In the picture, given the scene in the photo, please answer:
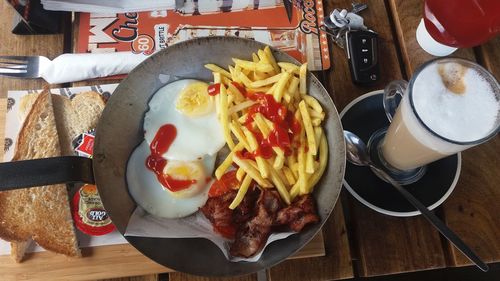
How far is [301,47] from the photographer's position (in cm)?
148

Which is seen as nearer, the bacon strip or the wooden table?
the bacon strip

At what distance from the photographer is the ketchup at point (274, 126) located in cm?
116

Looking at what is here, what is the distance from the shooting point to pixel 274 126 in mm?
1167

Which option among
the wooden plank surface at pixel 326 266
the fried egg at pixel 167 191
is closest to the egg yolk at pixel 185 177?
the fried egg at pixel 167 191

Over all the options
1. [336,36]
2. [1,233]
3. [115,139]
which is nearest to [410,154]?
[336,36]

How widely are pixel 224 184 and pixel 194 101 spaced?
0.30 m

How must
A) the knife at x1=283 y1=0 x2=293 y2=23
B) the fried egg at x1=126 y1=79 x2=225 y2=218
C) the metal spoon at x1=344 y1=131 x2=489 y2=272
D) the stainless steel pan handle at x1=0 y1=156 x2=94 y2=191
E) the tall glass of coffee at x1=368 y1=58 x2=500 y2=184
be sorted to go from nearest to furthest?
1. the stainless steel pan handle at x1=0 y1=156 x2=94 y2=191
2. the tall glass of coffee at x1=368 y1=58 x2=500 y2=184
3. the metal spoon at x1=344 y1=131 x2=489 y2=272
4. the fried egg at x1=126 y1=79 x2=225 y2=218
5. the knife at x1=283 y1=0 x2=293 y2=23

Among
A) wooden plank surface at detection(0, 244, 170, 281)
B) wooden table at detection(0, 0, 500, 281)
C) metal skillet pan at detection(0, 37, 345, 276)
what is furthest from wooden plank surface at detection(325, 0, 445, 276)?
wooden plank surface at detection(0, 244, 170, 281)

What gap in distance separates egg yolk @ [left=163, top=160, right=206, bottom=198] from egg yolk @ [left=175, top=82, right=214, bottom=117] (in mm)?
173

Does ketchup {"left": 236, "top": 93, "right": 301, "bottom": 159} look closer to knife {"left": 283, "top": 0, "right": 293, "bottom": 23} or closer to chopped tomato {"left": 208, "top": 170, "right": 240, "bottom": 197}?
chopped tomato {"left": 208, "top": 170, "right": 240, "bottom": 197}

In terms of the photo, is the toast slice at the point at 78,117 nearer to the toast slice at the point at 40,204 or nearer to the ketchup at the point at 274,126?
the toast slice at the point at 40,204

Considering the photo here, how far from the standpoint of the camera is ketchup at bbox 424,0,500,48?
125cm

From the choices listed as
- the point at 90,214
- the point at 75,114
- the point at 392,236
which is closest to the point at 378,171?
the point at 392,236

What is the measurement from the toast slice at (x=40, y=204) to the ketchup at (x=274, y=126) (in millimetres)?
584
